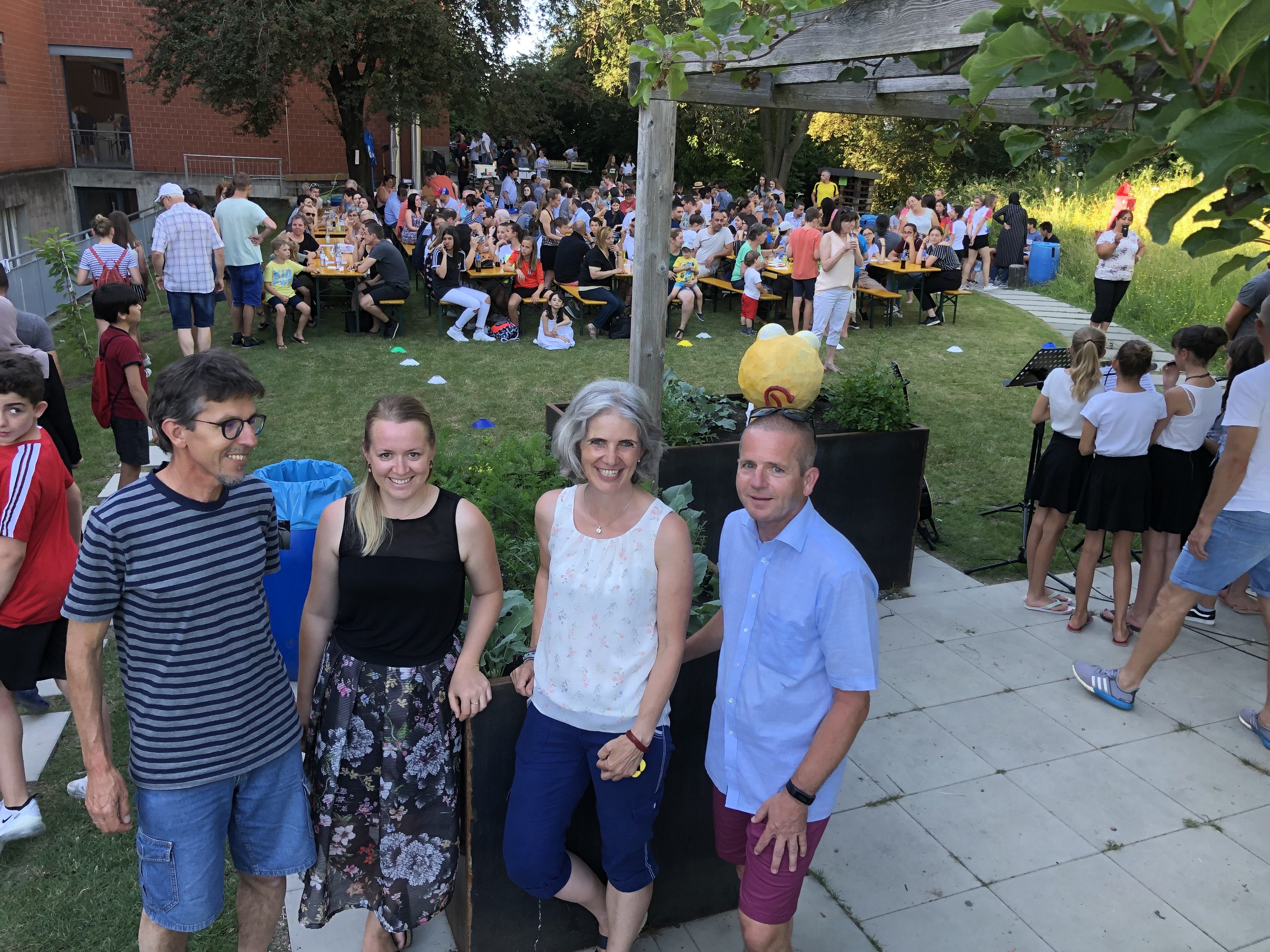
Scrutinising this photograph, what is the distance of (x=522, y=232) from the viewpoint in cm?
1194

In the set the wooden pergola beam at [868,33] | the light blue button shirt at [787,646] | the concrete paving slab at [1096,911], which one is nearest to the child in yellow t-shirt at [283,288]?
the wooden pergola beam at [868,33]

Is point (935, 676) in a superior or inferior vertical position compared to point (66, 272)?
inferior

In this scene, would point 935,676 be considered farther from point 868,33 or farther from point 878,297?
point 878,297

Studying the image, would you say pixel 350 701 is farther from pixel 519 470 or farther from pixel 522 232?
pixel 522 232

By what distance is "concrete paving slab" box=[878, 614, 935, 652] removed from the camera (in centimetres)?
494

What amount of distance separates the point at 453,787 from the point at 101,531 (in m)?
1.16

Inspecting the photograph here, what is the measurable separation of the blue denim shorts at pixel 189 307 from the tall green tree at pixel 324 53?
9.11 m

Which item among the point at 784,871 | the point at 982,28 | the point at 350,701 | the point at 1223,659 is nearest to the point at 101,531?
the point at 350,701

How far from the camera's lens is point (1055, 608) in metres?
5.33

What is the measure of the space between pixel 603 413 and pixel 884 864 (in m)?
2.10

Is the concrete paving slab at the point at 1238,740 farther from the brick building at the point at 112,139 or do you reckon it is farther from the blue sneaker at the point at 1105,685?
the brick building at the point at 112,139

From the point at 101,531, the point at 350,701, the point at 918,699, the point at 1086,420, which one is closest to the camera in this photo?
the point at 101,531

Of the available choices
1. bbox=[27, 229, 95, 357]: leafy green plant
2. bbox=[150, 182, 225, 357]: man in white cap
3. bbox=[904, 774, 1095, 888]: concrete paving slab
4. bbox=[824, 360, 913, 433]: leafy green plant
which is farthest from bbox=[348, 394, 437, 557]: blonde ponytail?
bbox=[27, 229, 95, 357]: leafy green plant

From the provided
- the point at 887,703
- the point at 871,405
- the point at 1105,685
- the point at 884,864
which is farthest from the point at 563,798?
the point at 871,405
